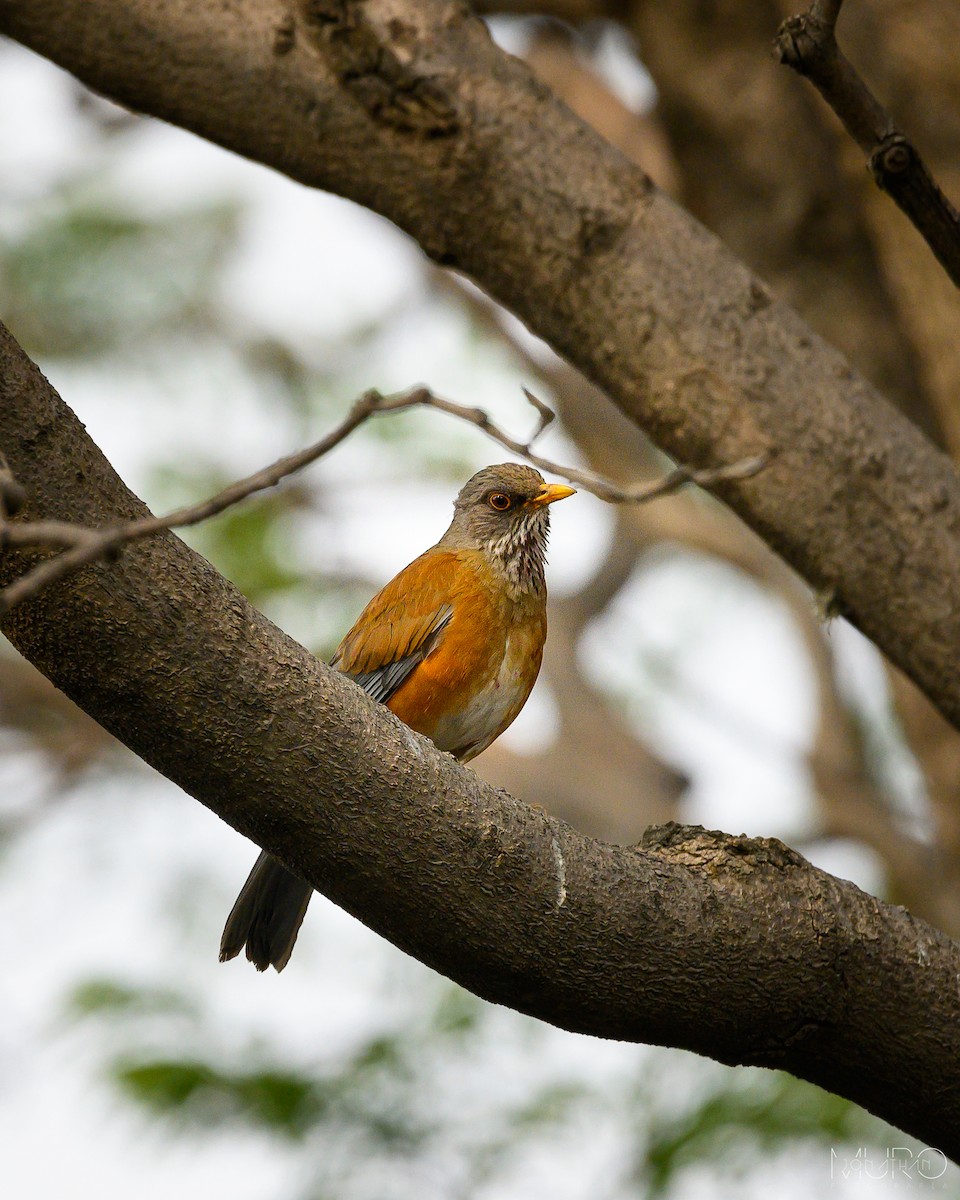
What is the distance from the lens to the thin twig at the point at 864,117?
125 inches

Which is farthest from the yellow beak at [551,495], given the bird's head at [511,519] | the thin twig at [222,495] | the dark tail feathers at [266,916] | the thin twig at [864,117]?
the thin twig at [222,495]

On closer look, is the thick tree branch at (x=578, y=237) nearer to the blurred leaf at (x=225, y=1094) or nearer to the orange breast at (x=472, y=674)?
the orange breast at (x=472, y=674)

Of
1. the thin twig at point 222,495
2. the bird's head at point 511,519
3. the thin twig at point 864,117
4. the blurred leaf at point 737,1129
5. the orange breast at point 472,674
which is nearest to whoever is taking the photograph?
the thin twig at point 222,495

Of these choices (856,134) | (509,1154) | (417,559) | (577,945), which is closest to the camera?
(577,945)

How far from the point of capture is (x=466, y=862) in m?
2.87

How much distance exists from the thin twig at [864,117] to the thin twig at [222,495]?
2.85ft

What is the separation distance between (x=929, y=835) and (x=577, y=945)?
6367 mm

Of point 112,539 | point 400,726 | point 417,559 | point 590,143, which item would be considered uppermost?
point 590,143

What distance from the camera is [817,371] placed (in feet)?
14.2

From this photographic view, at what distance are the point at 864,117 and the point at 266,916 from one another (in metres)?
2.96

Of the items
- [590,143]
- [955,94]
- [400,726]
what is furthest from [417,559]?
[955,94]

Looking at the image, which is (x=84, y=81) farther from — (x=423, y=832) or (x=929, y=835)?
(x=929, y=835)

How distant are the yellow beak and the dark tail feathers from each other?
2052 millimetres

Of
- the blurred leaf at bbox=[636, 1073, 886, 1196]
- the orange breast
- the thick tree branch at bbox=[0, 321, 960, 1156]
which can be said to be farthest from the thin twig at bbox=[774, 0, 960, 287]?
the blurred leaf at bbox=[636, 1073, 886, 1196]
